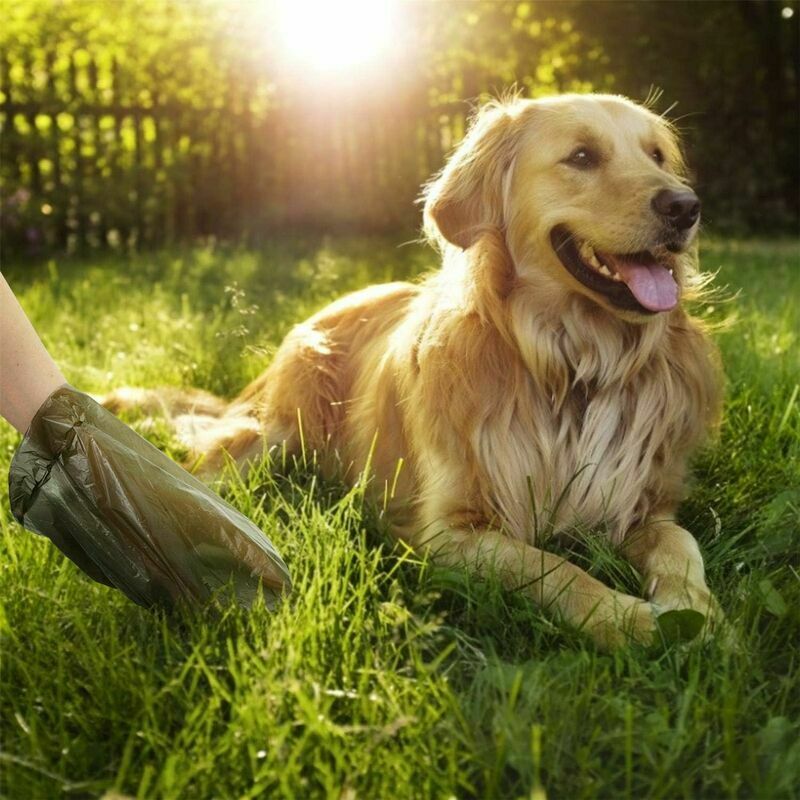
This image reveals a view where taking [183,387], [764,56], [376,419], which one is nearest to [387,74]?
[764,56]

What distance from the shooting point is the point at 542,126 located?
3.05 m

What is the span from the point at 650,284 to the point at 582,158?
40 centimetres

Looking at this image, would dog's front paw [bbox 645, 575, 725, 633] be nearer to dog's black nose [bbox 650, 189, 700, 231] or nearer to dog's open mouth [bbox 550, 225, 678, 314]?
dog's open mouth [bbox 550, 225, 678, 314]

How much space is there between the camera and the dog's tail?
3.70 metres

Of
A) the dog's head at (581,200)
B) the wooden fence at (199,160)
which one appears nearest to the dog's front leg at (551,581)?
the dog's head at (581,200)

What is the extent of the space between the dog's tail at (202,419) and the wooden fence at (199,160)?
18.0 feet

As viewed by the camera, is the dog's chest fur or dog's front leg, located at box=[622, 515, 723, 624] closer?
dog's front leg, located at box=[622, 515, 723, 624]

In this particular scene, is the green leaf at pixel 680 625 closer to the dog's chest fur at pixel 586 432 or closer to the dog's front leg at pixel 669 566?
the dog's front leg at pixel 669 566

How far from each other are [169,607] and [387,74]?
8.63m

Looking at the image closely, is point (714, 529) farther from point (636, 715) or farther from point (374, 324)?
point (374, 324)

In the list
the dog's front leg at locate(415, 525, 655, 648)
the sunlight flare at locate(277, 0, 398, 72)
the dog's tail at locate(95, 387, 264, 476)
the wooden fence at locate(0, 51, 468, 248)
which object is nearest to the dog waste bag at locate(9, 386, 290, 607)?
the dog's front leg at locate(415, 525, 655, 648)

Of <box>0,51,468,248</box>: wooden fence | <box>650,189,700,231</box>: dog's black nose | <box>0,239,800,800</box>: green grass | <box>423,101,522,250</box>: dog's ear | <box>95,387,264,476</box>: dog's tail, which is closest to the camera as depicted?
<box>0,239,800,800</box>: green grass

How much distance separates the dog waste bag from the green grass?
0.23 ft

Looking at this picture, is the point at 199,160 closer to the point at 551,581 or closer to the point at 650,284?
the point at 650,284
